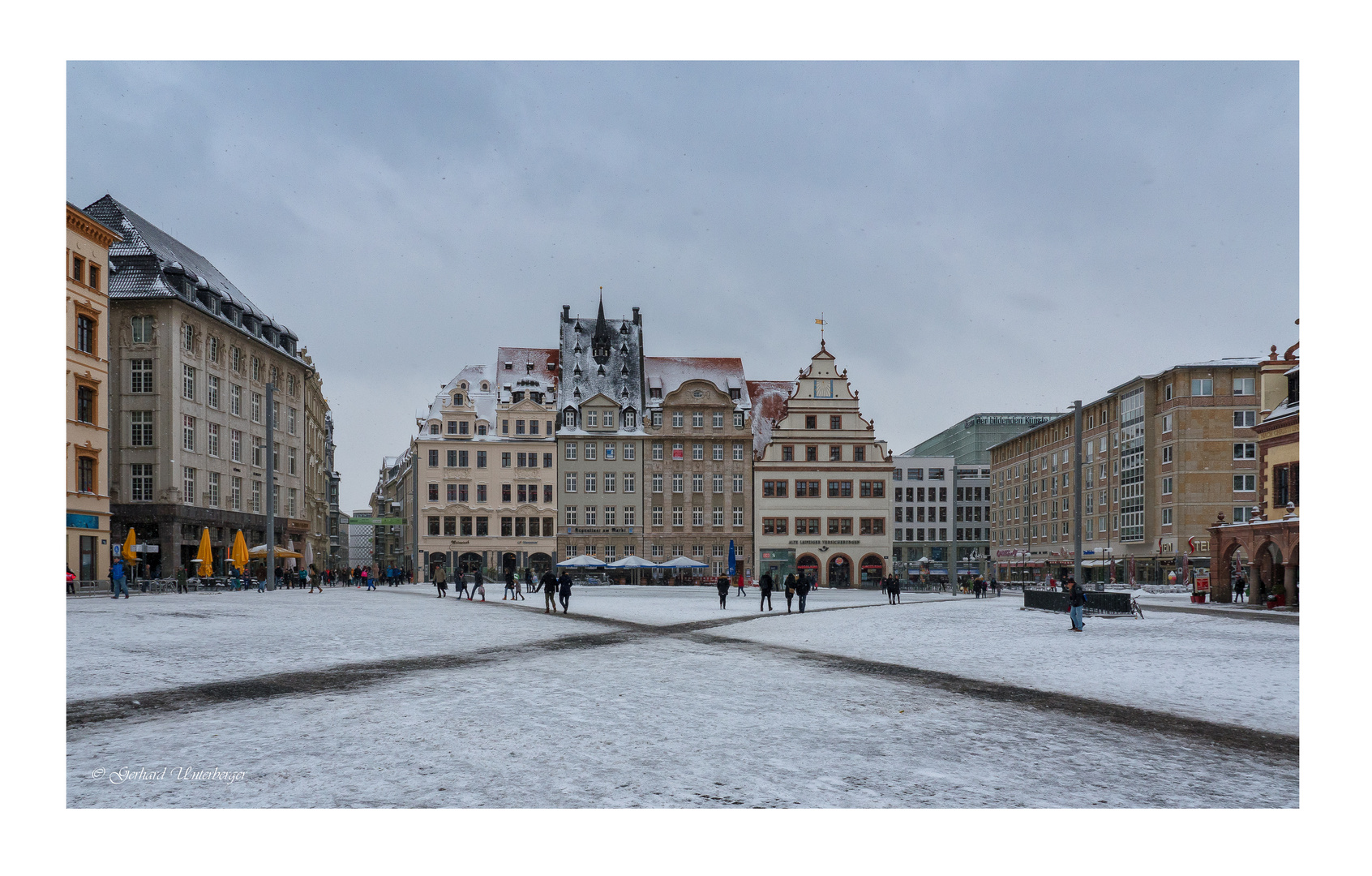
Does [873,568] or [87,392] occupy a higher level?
[87,392]

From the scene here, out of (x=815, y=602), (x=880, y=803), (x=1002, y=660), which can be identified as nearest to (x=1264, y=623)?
(x=1002, y=660)

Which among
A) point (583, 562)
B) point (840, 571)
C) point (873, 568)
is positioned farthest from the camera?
point (873, 568)

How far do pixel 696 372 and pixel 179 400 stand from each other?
46621 mm

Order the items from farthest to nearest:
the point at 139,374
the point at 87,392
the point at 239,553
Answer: the point at 139,374 < the point at 239,553 < the point at 87,392

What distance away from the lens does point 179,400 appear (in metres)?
49.9

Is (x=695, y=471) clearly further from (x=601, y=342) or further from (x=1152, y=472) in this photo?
(x=1152, y=472)

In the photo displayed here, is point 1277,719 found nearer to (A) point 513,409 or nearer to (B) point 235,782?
(B) point 235,782

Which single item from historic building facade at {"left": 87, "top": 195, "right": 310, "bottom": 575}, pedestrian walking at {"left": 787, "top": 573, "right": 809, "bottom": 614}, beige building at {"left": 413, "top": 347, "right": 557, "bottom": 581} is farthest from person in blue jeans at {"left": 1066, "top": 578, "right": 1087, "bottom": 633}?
beige building at {"left": 413, "top": 347, "right": 557, "bottom": 581}

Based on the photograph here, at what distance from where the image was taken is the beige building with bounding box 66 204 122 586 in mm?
30688

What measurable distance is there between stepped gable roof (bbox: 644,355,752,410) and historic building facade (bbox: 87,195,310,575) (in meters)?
34.8

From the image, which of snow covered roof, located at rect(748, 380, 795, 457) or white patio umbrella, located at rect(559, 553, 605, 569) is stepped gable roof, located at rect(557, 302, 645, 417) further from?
white patio umbrella, located at rect(559, 553, 605, 569)

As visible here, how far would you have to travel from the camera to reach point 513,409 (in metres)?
86.2

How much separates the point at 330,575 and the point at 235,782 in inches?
2788
